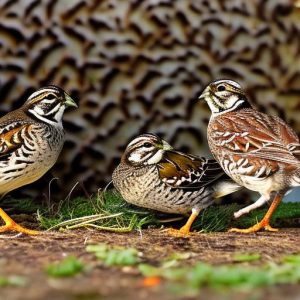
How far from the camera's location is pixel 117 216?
241 inches

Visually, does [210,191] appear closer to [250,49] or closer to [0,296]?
[250,49]

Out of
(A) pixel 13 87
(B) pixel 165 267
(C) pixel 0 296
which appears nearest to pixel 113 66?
(A) pixel 13 87

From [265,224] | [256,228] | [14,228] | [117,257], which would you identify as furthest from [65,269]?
[265,224]

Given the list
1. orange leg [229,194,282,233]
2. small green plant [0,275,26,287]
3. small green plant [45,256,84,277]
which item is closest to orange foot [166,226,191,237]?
orange leg [229,194,282,233]

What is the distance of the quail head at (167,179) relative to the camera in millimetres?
5934

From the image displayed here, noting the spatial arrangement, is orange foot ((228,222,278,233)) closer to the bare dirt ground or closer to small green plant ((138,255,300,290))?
the bare dirt ground

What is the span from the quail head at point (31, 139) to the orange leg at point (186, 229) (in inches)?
41.4

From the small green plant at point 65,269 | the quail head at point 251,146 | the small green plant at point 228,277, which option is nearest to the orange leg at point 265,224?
the quail head at point 251,146

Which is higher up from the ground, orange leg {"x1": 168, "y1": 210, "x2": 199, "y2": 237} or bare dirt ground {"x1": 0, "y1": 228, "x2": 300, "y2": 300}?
bare dirt ground {"x1": 0, "y1": 228, "x2": 300, "y2": 300}

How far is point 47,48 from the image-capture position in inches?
264

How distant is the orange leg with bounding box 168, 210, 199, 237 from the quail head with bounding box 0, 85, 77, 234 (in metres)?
1.05

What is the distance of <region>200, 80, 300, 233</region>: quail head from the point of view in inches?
226

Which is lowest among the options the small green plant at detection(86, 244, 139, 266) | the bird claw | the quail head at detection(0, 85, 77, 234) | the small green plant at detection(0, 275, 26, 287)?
the bird claw

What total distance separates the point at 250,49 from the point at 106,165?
1689mm
